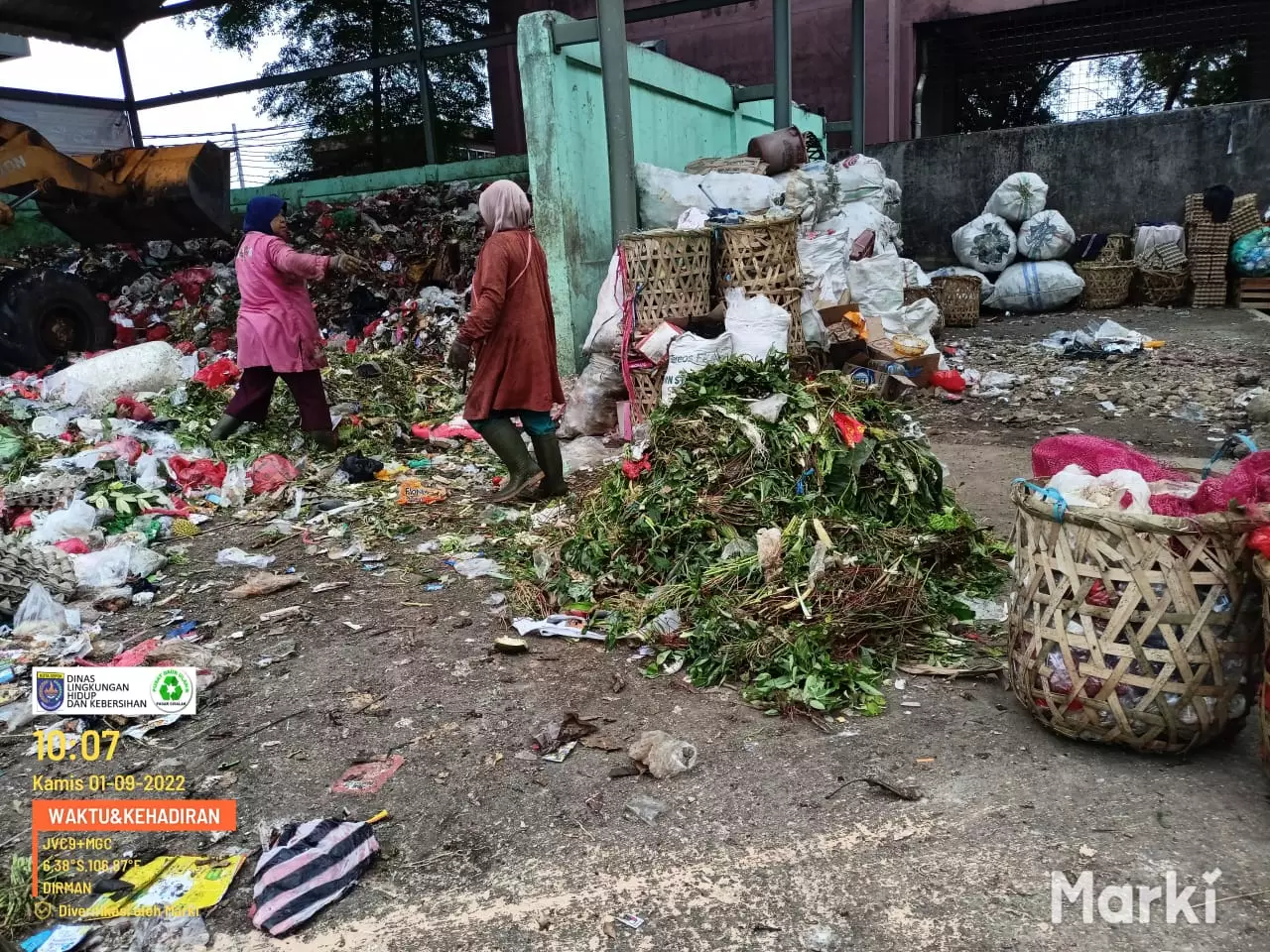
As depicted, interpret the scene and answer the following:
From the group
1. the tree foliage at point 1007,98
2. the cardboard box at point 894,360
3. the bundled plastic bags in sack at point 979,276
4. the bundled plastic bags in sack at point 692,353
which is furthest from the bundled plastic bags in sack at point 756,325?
the tree foliage at point 1007,98

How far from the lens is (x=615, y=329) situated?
5.46 metres

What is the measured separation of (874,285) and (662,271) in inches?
89.1

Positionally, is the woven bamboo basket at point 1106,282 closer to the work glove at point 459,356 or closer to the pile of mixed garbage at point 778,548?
the pile of mixed garbage at point 778,548

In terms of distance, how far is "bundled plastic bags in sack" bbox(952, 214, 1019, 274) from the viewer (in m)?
10.6

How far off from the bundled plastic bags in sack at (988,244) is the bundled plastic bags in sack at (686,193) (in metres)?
5.34

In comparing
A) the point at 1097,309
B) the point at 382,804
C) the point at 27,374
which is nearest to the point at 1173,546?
the point at 382,804

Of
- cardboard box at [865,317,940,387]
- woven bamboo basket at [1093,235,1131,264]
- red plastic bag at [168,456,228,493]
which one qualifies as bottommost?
red plastic bag at [168,456,228,493]

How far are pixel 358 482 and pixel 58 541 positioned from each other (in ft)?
5.01

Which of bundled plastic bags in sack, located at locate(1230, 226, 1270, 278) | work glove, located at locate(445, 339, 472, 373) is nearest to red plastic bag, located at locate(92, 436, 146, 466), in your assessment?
work glove, located at locate(445, 339, 472, 373)

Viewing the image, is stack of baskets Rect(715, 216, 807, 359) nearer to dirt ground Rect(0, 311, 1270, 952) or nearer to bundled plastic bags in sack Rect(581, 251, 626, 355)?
bundled plastic bags in sack Rect(581, 251, 626, 355)

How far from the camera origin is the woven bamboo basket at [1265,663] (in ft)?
6.16

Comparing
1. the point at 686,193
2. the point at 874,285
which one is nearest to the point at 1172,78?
the point at 874,285
